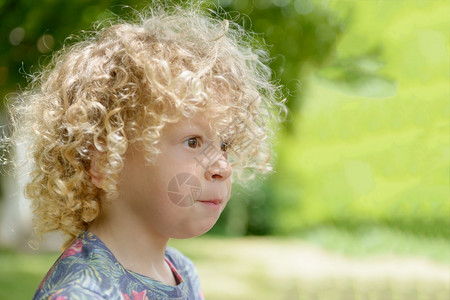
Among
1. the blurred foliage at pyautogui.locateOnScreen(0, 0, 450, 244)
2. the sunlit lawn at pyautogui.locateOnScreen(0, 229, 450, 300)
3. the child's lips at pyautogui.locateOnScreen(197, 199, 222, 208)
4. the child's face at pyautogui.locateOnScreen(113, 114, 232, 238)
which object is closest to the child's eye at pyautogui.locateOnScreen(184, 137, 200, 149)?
the child's face at pyautogui.locateOnScreen(113, 114, 232, 238)

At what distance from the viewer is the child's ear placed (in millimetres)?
1688

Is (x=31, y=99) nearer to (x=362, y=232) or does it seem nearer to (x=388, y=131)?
(x=388, y=131)

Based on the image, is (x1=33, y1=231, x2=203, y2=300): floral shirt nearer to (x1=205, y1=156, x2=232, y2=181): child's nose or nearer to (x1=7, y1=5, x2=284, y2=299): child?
(x1=7, y1=5, x2=284, y2=299): child

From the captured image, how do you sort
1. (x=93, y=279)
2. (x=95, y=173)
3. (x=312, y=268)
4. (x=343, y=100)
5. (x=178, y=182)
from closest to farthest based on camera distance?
(x=93, y=279) → (x=178, y=182) → (x=95, y=173) → (x=312, y=268) → (x=343, y=100)

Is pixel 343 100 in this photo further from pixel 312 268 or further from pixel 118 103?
pixel 118 103

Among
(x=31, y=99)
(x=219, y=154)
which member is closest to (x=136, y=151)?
(x=219, y=154)

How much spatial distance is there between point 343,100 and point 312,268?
108 inches

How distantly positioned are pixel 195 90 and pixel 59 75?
0.50 metres

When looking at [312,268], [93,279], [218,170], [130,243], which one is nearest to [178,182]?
[218,170]

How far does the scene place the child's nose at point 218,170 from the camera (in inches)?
64.2

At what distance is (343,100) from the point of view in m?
9.12

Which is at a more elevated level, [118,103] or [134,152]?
[118,103]

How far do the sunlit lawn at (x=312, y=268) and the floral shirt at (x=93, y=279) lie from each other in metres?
4.31

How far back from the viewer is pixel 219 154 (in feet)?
5.50
